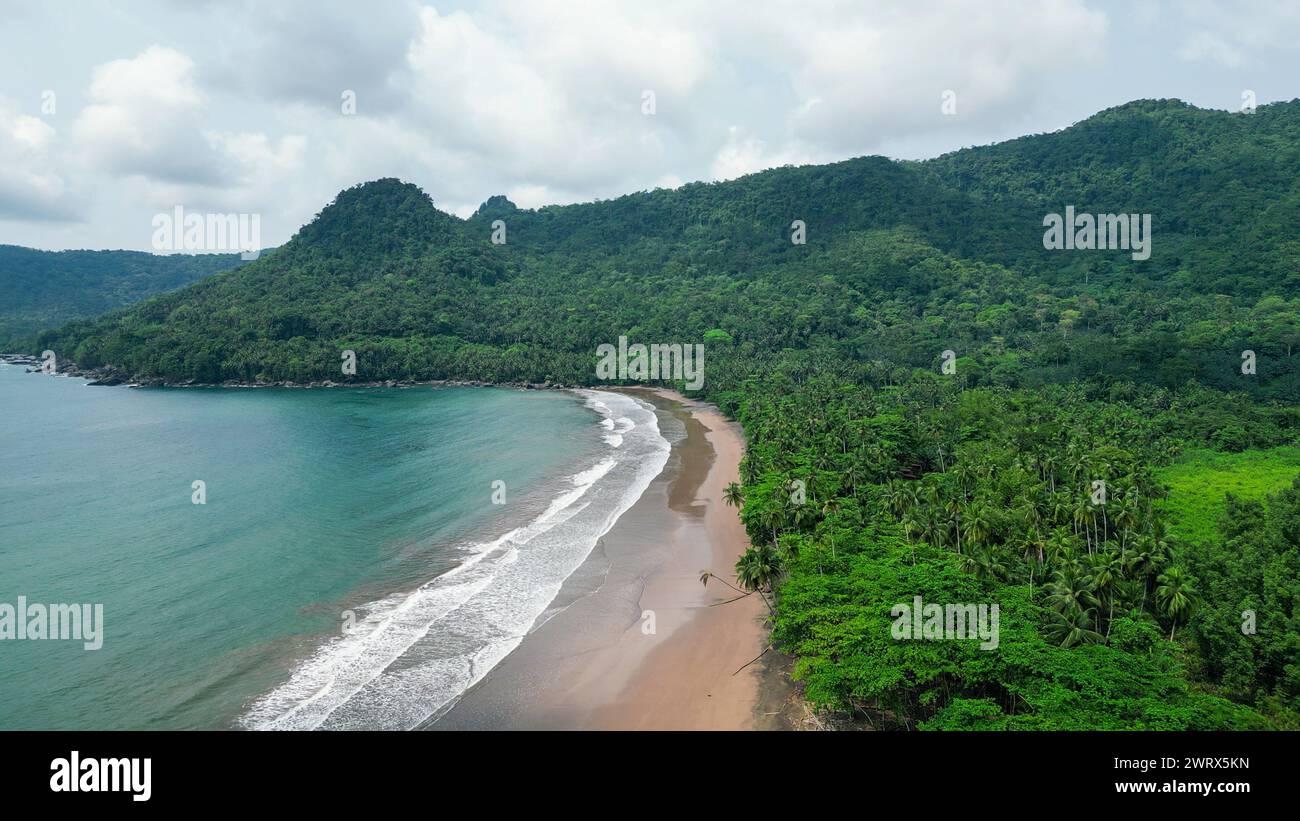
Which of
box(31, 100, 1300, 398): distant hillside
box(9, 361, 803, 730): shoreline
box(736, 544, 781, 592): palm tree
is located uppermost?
box(31, 100, 1300, 398): distant hillside

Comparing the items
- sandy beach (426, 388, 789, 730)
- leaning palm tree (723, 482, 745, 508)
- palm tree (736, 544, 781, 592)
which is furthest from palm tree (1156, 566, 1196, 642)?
leaning palm tree (723, 482, 745, 508)

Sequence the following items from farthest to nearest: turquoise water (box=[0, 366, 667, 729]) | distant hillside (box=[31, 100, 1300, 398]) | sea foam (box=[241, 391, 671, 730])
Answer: distant hillside (box=[31, 100, 1300, 398]) → turquoise water (box=[0, 366, 667, 729]) → sea foam (box=[241, 391, 671, 730])

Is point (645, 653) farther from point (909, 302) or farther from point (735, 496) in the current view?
point (909, 302)

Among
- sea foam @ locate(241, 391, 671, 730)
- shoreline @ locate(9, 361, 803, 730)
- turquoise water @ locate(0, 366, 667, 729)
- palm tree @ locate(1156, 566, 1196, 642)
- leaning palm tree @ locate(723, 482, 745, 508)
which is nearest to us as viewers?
shoreline @ locate(9, 361, 803, 730)

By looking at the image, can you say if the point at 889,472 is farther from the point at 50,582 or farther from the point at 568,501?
the point at 50,582

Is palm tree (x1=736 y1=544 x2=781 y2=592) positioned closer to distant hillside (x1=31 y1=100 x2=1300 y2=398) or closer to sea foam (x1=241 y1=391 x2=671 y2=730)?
sea foam (x1=241 y1=391 x2=671 y2=730)

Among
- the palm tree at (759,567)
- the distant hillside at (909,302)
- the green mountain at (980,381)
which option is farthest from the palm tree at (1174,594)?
the distant hillside at (909,302)
